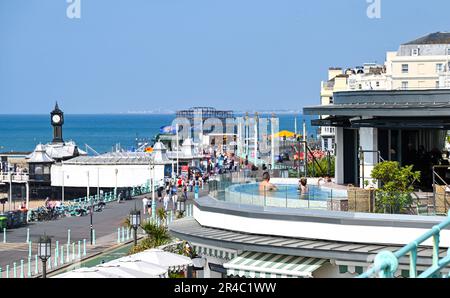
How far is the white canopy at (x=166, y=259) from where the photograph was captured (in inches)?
994

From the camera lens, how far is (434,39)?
87.2m

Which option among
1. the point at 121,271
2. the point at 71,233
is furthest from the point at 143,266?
the point at 71,233

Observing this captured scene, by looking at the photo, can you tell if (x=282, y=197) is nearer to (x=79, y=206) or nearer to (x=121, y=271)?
(x=121, y=271)

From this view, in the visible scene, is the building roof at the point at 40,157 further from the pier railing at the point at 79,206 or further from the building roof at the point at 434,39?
the building roof at the point at 434,39

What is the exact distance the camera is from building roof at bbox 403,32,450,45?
8644 centimetres

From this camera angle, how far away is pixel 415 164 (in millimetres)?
23766

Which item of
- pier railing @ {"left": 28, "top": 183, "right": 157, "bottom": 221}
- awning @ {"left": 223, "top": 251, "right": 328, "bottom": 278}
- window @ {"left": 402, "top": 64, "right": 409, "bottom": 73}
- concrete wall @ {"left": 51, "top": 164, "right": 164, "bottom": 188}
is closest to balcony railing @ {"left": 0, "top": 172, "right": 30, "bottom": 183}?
concrete wall @ {"left": 51, "top": 164, "right": 164, "bottom": 188}

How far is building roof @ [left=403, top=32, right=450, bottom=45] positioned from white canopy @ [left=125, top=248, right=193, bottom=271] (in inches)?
2500

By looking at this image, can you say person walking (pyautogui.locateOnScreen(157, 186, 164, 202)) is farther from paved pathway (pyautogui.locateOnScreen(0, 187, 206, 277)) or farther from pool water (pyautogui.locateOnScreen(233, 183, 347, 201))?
pool water (pyautogui.locateOnScreen(233, 183, 347, 201))

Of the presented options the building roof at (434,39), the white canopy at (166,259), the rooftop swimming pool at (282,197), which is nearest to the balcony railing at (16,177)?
the building roof at (434,39)

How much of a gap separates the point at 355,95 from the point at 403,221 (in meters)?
6.70

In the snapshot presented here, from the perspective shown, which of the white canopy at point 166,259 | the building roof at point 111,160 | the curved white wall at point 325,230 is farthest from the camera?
the building roof at point 111,160

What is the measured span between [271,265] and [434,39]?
72513 millimetres

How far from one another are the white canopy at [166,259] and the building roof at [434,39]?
6351cm
